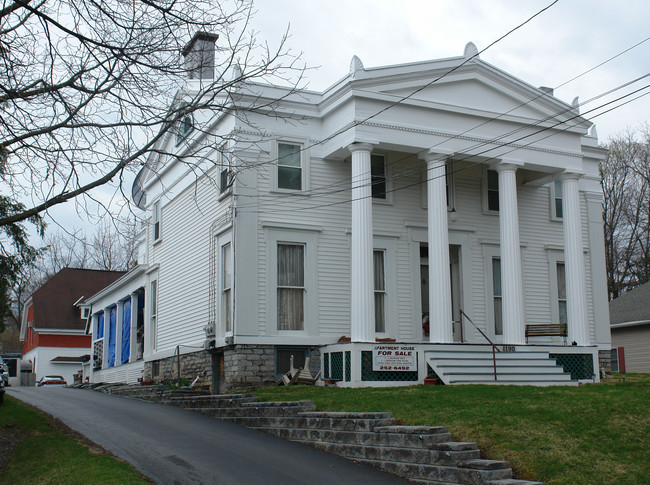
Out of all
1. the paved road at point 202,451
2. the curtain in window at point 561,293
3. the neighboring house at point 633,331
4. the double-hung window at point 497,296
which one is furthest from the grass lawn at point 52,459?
the neighboring house at point 633,331

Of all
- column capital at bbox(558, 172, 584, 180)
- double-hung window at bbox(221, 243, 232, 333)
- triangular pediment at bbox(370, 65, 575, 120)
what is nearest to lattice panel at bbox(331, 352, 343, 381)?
double-hung window at bbox(221, 243, 232, 333)

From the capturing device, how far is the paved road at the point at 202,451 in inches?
423

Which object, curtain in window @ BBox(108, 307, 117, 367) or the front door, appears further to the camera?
curtain in window @ BBox(108, 307, 117, 367)

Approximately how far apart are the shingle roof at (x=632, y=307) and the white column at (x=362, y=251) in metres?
16.9

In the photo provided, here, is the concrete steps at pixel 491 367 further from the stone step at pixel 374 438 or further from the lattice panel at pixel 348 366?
the stone step at pixel 374 438

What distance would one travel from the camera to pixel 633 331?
3269 cm

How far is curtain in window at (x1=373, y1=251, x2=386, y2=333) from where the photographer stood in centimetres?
2161

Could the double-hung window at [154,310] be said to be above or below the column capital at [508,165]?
below

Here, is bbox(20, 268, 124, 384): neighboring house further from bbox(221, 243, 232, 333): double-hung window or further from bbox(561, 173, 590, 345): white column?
bbox(561, 173, 590, 345): white column

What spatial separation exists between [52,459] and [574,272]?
15329 millimetres

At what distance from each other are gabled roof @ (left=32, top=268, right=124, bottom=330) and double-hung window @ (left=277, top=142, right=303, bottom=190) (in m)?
33.8

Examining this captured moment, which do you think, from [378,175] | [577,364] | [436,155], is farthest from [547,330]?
[378,175]

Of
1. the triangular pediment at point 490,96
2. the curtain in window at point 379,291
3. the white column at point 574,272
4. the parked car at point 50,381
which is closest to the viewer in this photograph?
the triangular pediment at point 490,96

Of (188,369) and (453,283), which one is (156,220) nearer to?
(188,369)
